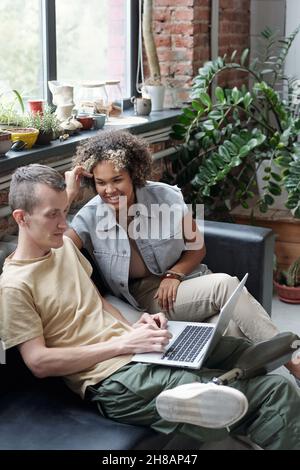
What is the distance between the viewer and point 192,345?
2016 mm

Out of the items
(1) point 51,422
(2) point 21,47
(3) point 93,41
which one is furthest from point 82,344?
(3) point 93,41

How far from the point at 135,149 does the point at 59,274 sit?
0.61 meters

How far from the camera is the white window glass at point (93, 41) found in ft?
10.9

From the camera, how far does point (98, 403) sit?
Result: 1883mm

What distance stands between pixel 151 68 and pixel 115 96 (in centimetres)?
36

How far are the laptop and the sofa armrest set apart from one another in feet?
1.62

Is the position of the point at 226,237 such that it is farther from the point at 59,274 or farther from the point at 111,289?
the point at 59,274

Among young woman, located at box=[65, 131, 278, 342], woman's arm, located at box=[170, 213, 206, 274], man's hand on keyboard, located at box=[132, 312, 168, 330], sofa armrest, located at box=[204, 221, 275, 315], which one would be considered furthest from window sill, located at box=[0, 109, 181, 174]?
man's hand on keyboard, located at box=[132, 312, 168, 330]

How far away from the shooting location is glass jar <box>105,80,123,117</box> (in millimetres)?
3525

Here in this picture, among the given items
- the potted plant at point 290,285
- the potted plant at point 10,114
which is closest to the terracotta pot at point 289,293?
the potted plant at point 290,285

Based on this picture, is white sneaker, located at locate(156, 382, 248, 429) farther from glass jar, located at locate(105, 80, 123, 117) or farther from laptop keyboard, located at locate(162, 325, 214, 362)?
glass jar, located at locate(105, 80, 123, 117)

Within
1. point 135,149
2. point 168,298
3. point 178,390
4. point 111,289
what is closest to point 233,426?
point 178,390

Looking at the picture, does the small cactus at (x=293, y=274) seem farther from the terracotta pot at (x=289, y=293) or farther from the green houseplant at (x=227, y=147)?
the green houseplant at (x=227, y=147)

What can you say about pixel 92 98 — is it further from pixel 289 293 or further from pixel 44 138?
pixel 289 293
